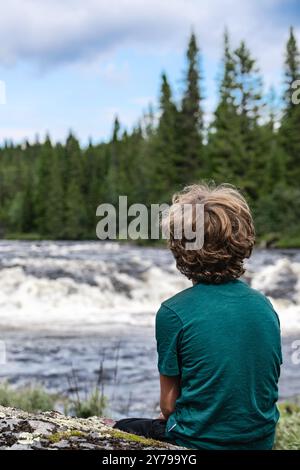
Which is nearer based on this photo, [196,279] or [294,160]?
[196,279]

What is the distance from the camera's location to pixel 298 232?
34656mm

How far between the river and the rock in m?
2.58

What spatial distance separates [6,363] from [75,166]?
177 ft

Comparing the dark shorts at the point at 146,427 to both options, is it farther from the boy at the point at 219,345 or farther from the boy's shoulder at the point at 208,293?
the boy's shoulder at the point at 208,293

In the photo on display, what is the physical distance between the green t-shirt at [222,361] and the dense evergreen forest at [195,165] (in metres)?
31.1

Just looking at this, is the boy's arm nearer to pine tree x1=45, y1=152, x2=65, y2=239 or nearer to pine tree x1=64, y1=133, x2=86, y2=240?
pine tree x1=64, y1=133, x2=86, y2=240

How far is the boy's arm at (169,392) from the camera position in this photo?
2.54 metres

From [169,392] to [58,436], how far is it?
46 centimetres

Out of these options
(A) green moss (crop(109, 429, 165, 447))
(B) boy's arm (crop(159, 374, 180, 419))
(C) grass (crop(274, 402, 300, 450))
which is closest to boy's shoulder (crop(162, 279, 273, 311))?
(B) boy's arm (crop(159, 374, 180, 419))

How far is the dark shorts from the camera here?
262 centimetres

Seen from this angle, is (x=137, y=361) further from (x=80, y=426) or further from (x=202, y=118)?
(x=202, y=118)

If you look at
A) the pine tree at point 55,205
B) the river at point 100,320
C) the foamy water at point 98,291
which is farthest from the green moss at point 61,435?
the pine tree at point 55,205

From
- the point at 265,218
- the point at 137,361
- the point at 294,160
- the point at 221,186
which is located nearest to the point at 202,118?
the point at 294,160
